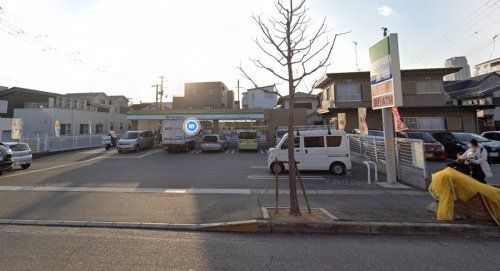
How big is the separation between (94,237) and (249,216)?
119 inches

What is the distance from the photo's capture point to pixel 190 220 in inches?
221

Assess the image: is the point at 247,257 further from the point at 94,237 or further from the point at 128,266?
the point at 94,237

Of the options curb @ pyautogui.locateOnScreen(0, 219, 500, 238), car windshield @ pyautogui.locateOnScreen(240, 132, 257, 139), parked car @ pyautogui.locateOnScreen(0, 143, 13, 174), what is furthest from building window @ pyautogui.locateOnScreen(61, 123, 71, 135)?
curb @ pyautogui.locateOnScreen(0, 219, 500, 238)

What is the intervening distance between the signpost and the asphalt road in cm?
476

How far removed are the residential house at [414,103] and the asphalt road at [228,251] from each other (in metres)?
19.6

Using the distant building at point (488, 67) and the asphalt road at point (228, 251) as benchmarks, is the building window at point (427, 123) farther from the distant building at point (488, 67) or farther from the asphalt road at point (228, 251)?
the distant building at point (488, 67)

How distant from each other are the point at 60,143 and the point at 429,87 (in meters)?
34.4

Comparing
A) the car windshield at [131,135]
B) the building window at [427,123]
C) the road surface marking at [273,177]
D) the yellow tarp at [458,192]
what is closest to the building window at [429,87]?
the building window at [427,123]

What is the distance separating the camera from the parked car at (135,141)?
21.7m

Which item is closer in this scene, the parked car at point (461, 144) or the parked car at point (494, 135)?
the parked car at point (461, 144)

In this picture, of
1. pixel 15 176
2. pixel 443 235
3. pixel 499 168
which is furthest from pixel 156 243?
pixel 499 168

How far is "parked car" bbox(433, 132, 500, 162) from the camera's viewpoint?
13.5 m

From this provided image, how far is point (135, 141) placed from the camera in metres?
22.3

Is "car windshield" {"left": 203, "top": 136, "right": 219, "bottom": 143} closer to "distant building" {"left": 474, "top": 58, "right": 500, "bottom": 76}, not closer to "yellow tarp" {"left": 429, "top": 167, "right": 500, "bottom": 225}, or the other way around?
"yellow tarp" {"left": 429, "top": 167, "right": 500, "bottom": 225}
